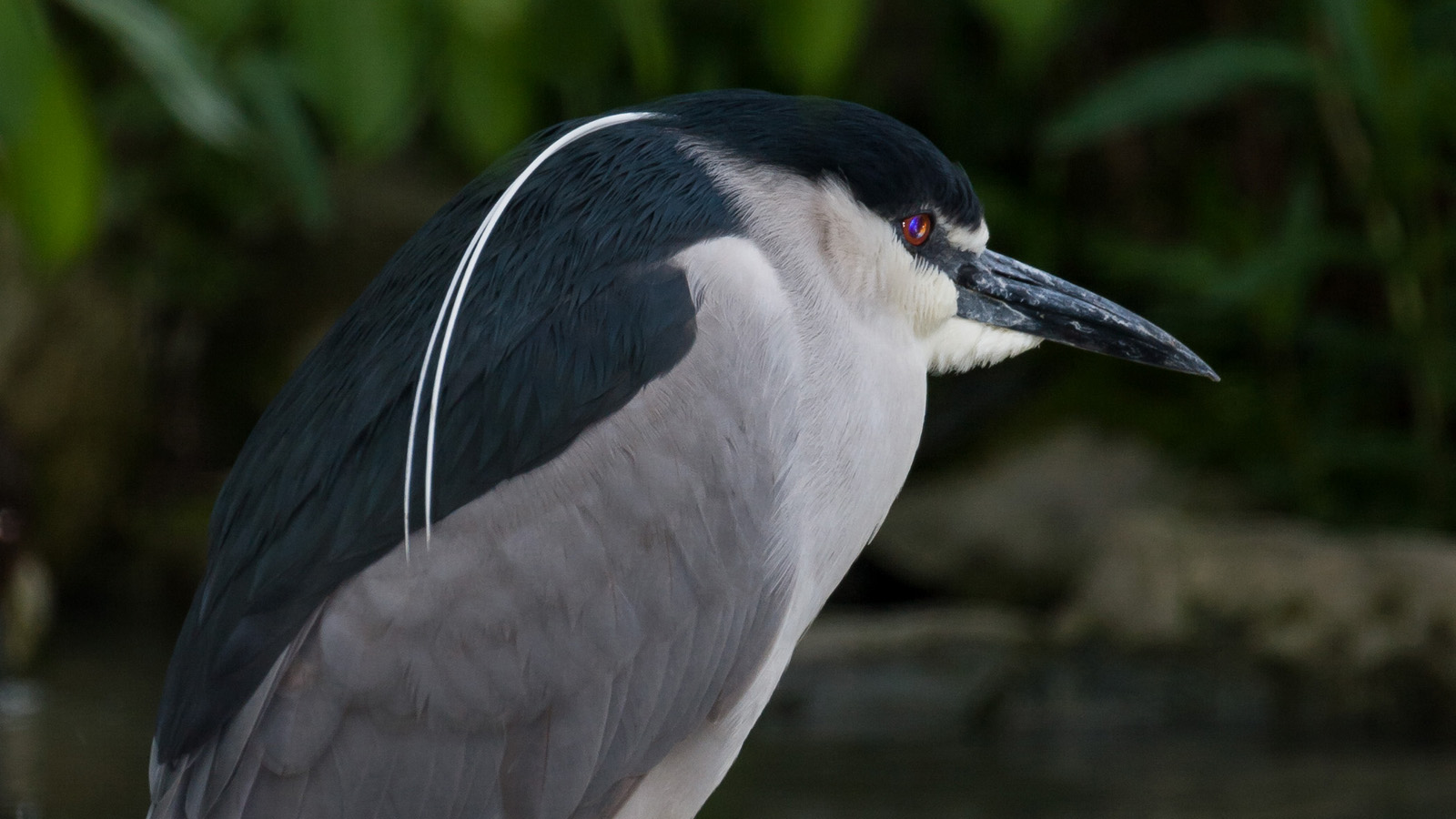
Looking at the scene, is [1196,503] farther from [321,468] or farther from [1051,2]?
[321,468]

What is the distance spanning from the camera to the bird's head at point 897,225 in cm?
204

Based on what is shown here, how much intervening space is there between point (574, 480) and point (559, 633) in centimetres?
17

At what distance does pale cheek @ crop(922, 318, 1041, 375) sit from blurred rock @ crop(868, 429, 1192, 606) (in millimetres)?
2928

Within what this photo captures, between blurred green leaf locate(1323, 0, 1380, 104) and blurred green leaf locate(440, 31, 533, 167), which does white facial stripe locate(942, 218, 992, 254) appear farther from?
blurred green leaf locate(1323, 0, 1380, 104)

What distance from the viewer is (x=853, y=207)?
2.06m

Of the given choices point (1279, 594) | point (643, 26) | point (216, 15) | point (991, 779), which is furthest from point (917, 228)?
point (1279, 594)

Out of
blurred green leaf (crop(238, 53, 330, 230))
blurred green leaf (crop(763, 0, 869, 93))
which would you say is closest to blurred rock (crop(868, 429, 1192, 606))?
blurred green leaf (crop(238, 53, 330, 230))

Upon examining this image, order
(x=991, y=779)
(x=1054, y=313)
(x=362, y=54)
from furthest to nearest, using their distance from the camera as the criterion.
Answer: (x=991, y=779), (x=362, y=54), (x=1054, y=313)

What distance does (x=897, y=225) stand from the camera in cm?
209

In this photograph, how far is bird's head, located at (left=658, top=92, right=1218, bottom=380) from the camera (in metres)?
2.04

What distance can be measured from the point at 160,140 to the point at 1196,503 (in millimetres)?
3852

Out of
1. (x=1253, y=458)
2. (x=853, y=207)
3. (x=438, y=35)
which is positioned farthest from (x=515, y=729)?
(x=1253, y=458)

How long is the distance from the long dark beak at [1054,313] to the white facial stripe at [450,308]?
530mm

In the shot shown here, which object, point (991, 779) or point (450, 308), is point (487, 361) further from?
point (991, 779)
